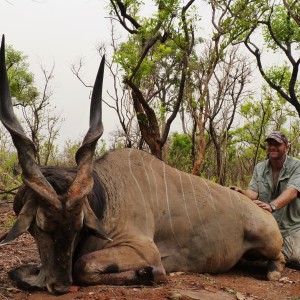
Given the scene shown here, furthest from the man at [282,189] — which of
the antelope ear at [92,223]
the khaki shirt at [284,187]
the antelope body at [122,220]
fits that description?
the antelope ear at [92,223]

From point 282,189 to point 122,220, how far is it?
183 cm

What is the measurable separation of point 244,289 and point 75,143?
1306 cm

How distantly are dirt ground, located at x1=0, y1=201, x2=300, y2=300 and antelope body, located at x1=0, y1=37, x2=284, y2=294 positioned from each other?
0.09 meters

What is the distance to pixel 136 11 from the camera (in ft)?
30.4

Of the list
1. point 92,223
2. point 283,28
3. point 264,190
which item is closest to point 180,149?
point 283,28

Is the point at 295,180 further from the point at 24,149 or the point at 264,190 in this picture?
the point at 24,149

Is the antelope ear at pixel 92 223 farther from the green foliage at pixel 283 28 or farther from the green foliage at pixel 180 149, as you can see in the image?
the green foliage at pixel 180 149

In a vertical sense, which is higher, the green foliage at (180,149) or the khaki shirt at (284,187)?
the green foliage at (180,149)

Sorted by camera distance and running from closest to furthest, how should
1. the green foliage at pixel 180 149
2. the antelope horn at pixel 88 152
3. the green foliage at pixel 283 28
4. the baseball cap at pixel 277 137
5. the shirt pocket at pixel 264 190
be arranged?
the antelope horn at pixel 88 152 < the baseball cap at pixel 277 137 < the shirt pocket at pixel 264 190 < the green foliage at pixel 283 28 < the green foliage at pixel 180 149

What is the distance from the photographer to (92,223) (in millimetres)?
2947

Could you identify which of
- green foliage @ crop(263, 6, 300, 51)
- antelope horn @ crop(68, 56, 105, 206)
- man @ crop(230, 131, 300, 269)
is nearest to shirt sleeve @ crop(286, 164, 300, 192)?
man @ crop(230, 131, 300, 269)

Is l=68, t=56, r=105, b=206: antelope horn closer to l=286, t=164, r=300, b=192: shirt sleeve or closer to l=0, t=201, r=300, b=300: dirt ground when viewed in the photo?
l=0, t=201, r=300, b=300: dirt ground

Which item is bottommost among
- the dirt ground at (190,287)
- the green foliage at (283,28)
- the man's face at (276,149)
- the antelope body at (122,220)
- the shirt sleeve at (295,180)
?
the dirt ground at (190,287)

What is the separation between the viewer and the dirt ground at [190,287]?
273 centimetres
